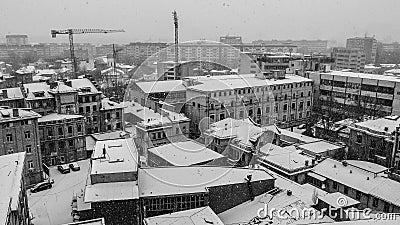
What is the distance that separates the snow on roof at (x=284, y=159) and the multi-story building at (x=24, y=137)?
352 inches

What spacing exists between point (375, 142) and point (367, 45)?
5690cm

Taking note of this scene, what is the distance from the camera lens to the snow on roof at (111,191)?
8.71 meters

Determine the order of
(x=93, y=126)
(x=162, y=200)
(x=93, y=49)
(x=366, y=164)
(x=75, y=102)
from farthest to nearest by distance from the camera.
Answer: (x=93, y=49) < (x=93, y=126) < (x=75, y=102) < (x=366, y=164) < (x=162, y=200)

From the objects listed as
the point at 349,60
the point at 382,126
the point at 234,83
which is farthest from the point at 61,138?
the point at 349,60

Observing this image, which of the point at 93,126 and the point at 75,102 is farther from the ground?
the point at 75,102

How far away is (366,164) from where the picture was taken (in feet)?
45.0

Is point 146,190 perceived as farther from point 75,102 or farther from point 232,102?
point 232,102

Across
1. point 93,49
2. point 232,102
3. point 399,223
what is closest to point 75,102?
point 232,102

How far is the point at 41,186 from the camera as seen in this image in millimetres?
13656

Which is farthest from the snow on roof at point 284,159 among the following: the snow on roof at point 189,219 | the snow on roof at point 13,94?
the snow on roof at point 13,94

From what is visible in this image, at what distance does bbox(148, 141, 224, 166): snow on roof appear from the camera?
469 inches

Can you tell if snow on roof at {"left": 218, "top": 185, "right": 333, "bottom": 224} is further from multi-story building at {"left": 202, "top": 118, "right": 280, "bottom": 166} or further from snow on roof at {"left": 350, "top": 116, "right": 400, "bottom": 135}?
snow on roof at {"left": 350, "top": 116, "right": 400, "bottom": 135}

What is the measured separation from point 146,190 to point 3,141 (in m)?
7.67

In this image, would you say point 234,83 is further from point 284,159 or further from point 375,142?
point 375,142
